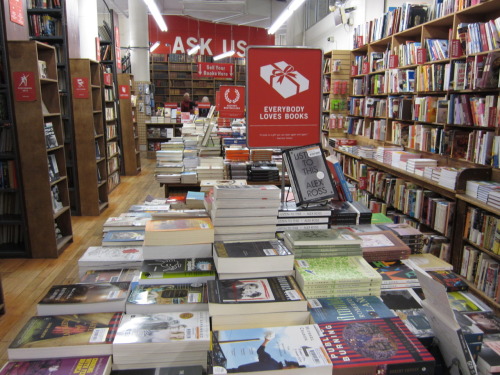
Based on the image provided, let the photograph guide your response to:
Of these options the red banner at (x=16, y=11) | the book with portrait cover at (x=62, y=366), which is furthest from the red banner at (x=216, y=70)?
the book with portrait cover at (x=62, y=366)

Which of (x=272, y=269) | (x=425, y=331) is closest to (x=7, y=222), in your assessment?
(x=272, y=269)

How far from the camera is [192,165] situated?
5.24m

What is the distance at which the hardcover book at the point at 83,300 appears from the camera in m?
1.59

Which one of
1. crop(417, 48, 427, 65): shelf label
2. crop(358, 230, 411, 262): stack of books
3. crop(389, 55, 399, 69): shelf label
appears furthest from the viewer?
crop(389, 55, 399, 69): shelf label

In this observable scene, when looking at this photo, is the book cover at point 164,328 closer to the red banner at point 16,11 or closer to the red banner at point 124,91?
the red banner at point 16,11

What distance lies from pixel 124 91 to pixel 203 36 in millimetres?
8617

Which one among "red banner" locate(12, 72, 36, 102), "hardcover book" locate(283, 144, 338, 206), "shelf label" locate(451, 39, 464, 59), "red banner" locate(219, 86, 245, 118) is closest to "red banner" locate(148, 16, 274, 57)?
"red banner" locate(219, 86, 245, 118)

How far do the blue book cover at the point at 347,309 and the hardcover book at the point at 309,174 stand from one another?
2.40 ft

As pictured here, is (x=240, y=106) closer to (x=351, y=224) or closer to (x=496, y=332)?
(x=351, y=224)

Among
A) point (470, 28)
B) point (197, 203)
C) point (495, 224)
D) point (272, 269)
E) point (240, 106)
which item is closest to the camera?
point (272, 269)

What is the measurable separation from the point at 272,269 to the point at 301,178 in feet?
2.46

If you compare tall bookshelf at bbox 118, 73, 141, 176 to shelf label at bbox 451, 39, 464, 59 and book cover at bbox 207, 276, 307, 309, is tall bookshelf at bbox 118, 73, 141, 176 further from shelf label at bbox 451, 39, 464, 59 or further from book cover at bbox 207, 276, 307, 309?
book cover at bbox 207, 276, 307, 309

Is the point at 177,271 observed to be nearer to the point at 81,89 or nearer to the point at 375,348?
the point at 375,348

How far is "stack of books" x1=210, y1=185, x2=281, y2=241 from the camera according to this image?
73.9 inches
